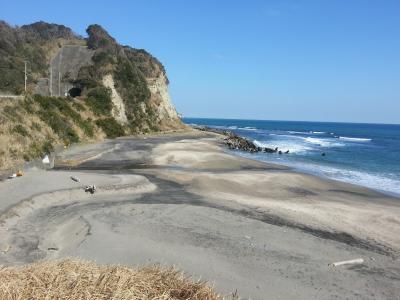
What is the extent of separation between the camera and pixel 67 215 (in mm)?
16609

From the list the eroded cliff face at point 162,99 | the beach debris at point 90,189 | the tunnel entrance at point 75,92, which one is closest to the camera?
the beach debris at point 90,189

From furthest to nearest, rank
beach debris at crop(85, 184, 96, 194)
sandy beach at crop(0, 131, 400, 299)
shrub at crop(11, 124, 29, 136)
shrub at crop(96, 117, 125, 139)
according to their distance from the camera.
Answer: shrub at crop(96, 117, 125, 139) < shrub at crop(11, 124, 29, 136) < beach debris at crop(85, 184, 96, 194) < sandy beach at crop(0, 131, 400, 299)

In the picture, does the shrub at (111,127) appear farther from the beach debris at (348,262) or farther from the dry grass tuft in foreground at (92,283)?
the dry grass tuft in foreground at (92,283)

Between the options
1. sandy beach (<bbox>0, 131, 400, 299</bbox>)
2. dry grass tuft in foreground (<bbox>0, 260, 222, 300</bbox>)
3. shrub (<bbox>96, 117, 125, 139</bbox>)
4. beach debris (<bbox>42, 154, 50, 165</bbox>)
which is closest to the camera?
dry grass tuft in foreground (<bbox>0, 260, 222, 300</bbox>)

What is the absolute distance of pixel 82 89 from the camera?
63.0 meters

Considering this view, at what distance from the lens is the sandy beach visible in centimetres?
1147

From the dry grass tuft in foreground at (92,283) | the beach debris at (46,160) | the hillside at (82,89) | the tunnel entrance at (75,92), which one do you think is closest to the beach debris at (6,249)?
the dry grass tuft in foreground at (92,283)

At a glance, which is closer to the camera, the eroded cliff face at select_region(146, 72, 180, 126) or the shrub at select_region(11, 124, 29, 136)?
the shrub at select_region(11, 124, 29, 136)

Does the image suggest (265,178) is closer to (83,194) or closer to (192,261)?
(83,194)

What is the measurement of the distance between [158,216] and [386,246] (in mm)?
7891

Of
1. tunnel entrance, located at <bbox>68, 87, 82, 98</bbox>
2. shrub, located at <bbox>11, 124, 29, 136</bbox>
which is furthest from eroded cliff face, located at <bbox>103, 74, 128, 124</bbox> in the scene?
shrub, located at <bbox>11, 124, 29, 136</bbox>

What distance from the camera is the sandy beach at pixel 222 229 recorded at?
11.5 meters

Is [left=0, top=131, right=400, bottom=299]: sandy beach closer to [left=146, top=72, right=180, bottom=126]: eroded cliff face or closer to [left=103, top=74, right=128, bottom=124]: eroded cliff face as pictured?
[left=103, top=74, right=128, bottom=124]: eroded cliff face

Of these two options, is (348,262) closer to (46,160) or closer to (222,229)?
(222,229)
